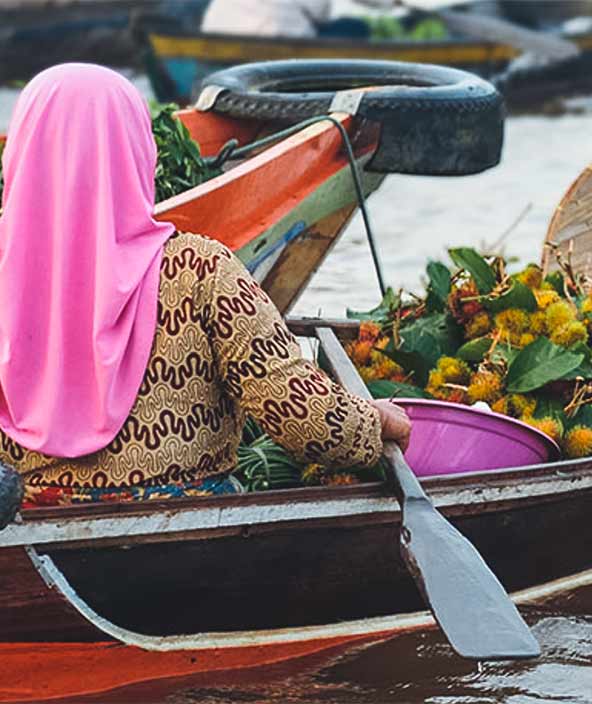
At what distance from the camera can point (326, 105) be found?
4.77 meters

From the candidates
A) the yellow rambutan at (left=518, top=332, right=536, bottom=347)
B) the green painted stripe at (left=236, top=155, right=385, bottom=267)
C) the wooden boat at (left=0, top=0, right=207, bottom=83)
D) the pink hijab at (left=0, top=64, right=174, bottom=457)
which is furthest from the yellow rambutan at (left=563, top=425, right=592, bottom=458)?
the wooden boat at (left=0, top=0, right=207, bottom=83)

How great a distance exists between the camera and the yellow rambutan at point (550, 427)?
3.20 meters

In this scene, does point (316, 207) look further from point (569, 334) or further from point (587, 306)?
point (569, 334)

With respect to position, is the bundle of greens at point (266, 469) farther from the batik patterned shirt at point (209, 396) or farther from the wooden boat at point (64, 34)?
the wooden boat at point (64, 34)

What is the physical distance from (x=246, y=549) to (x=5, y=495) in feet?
2.15

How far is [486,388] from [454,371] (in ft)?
0.41

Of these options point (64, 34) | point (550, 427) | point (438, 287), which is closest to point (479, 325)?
point (438, 287)

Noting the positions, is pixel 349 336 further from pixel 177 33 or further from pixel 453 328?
pixel 177 33

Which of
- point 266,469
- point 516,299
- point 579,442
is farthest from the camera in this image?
point 516,299

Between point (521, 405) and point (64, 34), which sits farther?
point (64, 34)

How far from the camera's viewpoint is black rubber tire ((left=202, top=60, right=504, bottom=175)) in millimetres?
4629

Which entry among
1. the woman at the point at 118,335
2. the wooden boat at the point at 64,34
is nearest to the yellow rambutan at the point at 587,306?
the woman at the point at 118,335

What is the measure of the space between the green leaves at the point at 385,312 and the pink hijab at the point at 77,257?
1.12 metres

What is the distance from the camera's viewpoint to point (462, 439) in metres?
3.08
